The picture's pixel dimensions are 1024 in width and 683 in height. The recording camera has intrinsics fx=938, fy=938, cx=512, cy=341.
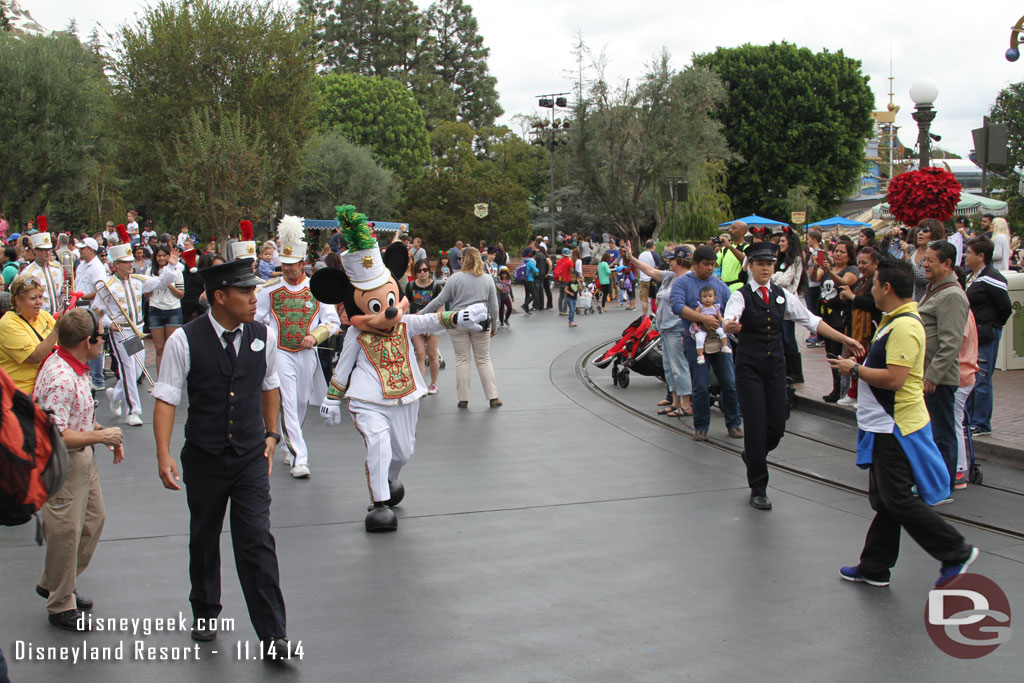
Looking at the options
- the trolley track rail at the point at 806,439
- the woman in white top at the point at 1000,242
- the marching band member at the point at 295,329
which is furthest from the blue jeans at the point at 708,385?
the woman in white top at the point at 1000,242

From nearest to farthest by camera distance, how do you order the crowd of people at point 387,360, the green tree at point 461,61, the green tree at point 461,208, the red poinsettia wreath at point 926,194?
the crowd of people at point 387,360 → the red poinsettia wreath at point 926,194 → the green tree at point 461,208 → the green tree at point 461,61

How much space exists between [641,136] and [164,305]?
117 feet

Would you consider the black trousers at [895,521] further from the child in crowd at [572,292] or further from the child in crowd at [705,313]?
the child in crowd at [572,292]

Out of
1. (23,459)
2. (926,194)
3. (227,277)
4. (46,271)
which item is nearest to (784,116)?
(926,194)

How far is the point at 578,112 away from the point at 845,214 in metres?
29.7

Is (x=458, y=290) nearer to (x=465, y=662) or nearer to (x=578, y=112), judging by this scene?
(x=465, y=662)

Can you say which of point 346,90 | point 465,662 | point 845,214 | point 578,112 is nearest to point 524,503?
point 465,662

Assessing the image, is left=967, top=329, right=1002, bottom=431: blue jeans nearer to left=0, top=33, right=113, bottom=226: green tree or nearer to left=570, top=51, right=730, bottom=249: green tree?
left=0, top=33, right=113, bottom=226: green tree

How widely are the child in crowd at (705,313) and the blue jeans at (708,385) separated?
10 cm

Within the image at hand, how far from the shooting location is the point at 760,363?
6.80 metres

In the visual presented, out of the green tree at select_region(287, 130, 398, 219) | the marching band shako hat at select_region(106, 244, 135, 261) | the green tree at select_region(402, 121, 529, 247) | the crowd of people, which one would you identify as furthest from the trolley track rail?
the green tree at select_region(287, 130, 398, 219)

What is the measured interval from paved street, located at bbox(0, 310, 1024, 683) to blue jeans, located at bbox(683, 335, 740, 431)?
54 cm

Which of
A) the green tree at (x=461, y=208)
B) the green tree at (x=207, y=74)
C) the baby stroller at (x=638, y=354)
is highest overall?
the green tree at (x=207, y=74)

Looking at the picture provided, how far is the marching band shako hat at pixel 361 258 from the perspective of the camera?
6.52m
